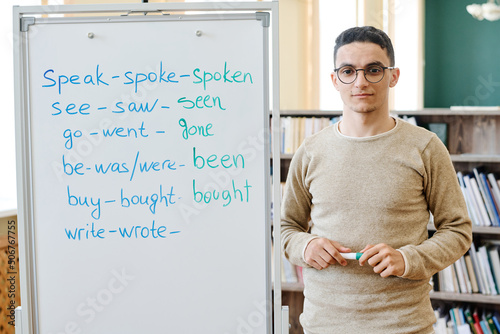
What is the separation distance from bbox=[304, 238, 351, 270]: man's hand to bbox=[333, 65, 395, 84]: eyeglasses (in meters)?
0.41

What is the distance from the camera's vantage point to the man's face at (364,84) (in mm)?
1295

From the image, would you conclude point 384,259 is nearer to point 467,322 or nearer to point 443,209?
point 443,209

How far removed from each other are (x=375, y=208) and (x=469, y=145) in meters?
1.59

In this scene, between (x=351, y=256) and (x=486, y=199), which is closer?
(x=351, y=256)

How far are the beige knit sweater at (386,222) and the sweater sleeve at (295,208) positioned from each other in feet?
0.13

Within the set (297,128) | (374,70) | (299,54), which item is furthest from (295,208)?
(299,54)

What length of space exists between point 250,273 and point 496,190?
5.44 feet

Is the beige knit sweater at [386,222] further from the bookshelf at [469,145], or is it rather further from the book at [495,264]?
the book at [495,264]

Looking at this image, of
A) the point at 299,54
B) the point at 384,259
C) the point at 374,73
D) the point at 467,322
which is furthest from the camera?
the point at 299,54

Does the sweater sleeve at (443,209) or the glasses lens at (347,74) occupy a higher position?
the glasses lens at (347,74)

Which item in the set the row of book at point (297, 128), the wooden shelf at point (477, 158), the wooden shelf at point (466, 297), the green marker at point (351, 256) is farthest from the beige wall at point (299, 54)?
the green marker at point (351, 256)

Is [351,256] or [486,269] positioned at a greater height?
[351,256]

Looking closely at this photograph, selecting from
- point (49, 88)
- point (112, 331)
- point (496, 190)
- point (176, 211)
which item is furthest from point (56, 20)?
point (496, 190)

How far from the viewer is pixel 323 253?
127cm
